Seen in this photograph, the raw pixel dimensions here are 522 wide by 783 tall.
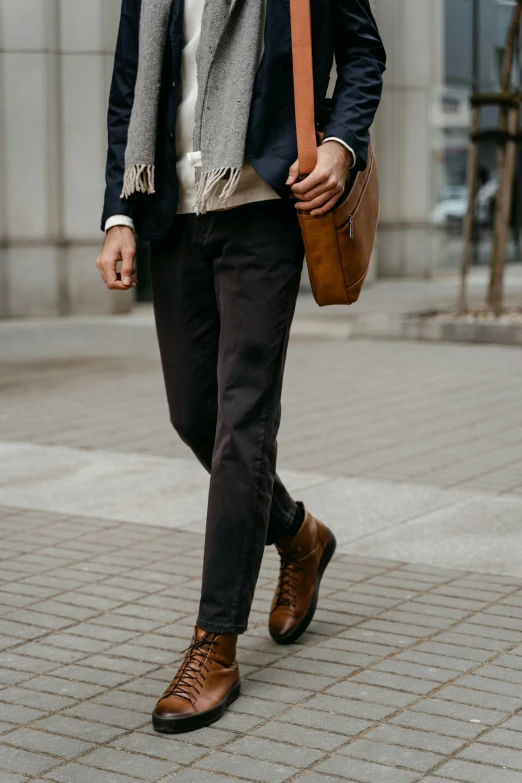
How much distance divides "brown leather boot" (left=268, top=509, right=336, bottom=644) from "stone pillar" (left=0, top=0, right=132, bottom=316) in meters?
11.2

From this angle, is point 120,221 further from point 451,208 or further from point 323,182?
point 451,208

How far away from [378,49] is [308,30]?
0.88ft

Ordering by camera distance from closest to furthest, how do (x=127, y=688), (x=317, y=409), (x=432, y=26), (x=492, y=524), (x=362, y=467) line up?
(x=127, y=688)
(x=492, y=524)
(x=362, y=467)
(x=317, y=409)
(x=432, y=26)

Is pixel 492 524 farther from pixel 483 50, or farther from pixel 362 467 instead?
pixel 483 50

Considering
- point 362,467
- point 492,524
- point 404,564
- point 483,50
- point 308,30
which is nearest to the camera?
point 308,30

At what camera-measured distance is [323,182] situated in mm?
3193

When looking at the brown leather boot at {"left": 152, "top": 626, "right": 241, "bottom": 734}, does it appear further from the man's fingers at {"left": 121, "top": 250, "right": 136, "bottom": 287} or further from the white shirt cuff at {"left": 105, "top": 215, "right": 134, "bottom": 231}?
the white shirt cuff at {"left": 105, "top": 215, "right": 134, "bottom": 231}

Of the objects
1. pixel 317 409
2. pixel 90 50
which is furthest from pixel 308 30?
pixel 90 50

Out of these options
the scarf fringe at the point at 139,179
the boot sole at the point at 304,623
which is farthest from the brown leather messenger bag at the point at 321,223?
the boot sole at the point at 304,623

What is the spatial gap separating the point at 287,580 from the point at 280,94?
1.43m

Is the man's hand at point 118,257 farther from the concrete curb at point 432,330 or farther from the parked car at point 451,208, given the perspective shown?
the parked car at point 451,208

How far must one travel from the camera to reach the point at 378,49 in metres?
3.45

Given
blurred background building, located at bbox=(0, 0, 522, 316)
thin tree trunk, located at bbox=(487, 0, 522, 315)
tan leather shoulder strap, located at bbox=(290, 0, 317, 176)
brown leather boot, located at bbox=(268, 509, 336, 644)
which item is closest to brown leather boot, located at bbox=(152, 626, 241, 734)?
brown leather boot, located at bbox=(268, 509, 336, 644)

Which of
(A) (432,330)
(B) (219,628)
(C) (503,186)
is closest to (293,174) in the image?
(B) (219,628)
